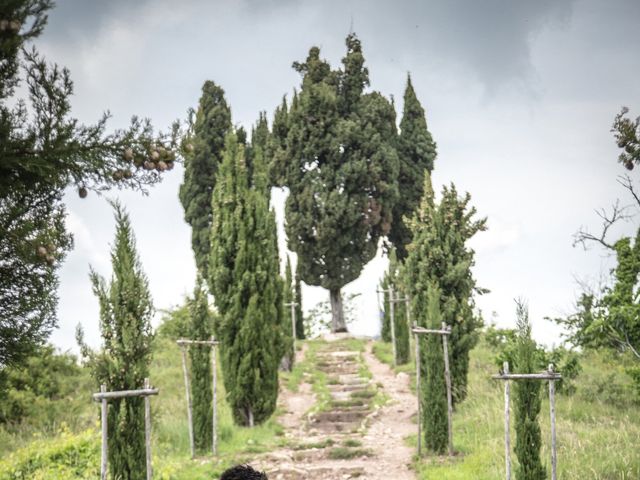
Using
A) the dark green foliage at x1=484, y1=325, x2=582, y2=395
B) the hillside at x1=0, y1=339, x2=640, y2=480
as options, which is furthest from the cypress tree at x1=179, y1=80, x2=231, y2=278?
the dark green foliage at x1=484, y1=325, x2=582, y2=395

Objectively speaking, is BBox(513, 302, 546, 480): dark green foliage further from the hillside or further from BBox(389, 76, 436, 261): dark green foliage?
BBox(389, 76, 436, 261): dark green foliage

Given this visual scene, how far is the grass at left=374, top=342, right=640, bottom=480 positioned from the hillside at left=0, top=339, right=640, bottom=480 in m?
0.02

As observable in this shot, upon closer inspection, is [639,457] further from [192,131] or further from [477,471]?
[192,131]

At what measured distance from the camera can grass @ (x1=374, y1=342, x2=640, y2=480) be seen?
949cm

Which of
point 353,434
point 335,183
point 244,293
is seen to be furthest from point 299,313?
point 353,434

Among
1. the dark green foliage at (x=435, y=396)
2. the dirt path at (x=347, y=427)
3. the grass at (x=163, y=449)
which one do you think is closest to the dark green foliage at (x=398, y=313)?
the dirt path at (x=347, y=427)

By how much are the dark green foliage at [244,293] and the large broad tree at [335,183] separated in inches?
358

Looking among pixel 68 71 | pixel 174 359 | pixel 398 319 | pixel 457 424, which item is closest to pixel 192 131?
pixel 68 71

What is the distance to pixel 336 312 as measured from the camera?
26.4 m

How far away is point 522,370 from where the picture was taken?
27.8 ft

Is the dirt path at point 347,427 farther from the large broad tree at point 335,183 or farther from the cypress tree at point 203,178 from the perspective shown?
the cypress tree at point 203,178

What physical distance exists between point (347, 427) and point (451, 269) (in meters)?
4.18

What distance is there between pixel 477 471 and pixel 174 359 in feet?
44.6

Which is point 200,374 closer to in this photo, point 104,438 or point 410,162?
point 104,438
